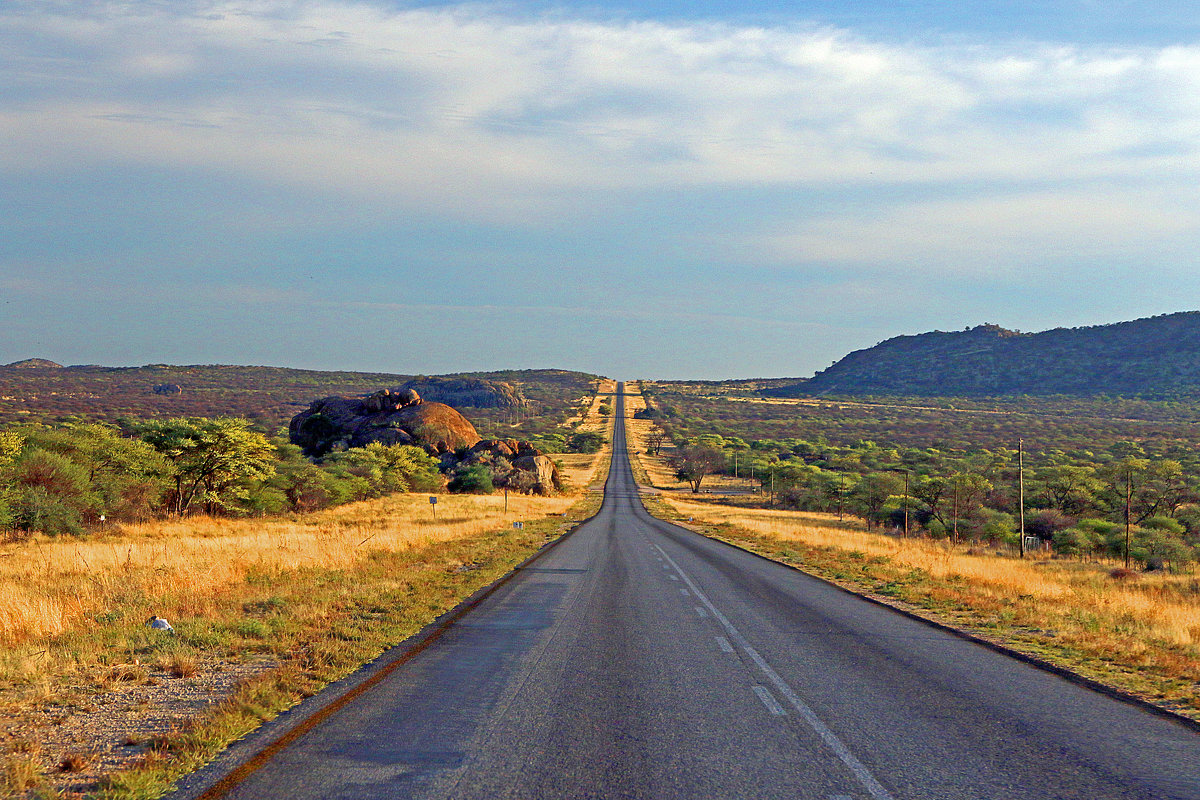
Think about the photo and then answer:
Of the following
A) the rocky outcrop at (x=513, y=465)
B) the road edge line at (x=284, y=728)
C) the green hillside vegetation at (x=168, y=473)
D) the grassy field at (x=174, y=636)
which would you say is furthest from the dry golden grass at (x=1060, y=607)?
the rocky outcrop at (x=513, y=465)

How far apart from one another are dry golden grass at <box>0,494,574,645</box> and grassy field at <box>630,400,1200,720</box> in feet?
41.8

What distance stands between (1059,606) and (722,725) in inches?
492

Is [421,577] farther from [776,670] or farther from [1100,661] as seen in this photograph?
[1100,661]

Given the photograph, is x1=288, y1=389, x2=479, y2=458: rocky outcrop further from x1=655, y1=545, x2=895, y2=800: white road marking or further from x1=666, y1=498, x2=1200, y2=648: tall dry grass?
x1=655, y1=545, x2=895, y2=800: white road marking

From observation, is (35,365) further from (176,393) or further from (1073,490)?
(1073,490)

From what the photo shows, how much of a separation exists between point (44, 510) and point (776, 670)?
26.2m

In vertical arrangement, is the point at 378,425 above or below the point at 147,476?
above

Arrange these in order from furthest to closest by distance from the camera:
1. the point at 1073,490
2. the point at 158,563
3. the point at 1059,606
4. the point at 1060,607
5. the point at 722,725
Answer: the point at 1073,490
the point at 158,563
the point at 1059,606
the point at 1060,607
the point at 722,725

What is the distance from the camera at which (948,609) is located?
15500mm

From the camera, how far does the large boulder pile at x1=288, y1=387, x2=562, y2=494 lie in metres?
73.5

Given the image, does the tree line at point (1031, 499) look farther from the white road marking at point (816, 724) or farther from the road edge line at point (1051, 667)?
the white road marking at point (816, 724)

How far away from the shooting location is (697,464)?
Answer: 106 metres

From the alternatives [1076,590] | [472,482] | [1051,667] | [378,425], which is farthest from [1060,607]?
[378,425]

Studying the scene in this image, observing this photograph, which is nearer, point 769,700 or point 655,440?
point 769,700
